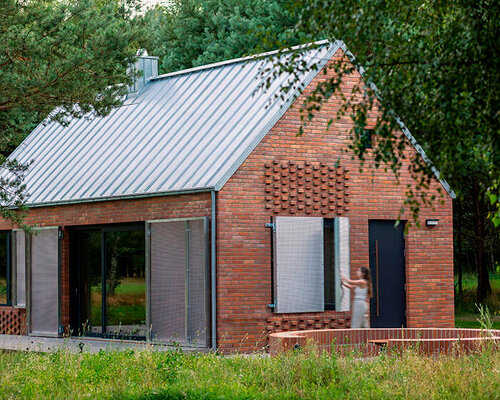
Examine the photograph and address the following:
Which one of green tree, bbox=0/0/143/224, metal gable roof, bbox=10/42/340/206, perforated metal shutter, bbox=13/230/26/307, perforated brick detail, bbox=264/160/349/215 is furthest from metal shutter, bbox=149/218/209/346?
perforated metal shutter, bbox=13/230/26/307

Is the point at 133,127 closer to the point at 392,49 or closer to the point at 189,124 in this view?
the point at 189,124

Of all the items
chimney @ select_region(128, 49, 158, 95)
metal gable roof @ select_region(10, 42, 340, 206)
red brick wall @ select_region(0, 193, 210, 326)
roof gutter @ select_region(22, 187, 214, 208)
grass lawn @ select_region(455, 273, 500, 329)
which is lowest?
grass lawn @ select_region(455, 273, 500, 329)

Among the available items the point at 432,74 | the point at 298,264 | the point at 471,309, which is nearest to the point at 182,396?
the point at 432,74

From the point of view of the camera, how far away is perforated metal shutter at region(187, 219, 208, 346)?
1773cm

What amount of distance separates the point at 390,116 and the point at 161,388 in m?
4.53

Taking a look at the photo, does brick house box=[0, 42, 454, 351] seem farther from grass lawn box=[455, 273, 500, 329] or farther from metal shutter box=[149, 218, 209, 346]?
grass lawn box=[455, 273, 500, 329]

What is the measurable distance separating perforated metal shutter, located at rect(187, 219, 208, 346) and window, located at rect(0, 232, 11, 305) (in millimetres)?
7737

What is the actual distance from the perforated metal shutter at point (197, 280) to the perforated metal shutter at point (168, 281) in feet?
0.72

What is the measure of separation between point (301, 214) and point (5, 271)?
30.6ft

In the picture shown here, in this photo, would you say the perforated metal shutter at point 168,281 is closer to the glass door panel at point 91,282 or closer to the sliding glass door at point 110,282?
the sliding glass door at point 110,282

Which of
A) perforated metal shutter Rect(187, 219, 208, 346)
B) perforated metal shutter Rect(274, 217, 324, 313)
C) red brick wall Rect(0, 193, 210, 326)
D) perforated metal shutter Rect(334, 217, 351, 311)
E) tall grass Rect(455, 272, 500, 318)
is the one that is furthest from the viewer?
tall grass Rect(455, 272, 500, 318)

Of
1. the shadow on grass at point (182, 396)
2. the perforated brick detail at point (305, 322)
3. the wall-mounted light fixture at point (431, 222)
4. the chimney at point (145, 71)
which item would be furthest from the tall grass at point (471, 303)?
the shadow on grass at point (182, 396)

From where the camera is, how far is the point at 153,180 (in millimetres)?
19391

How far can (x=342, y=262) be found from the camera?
739 inches
